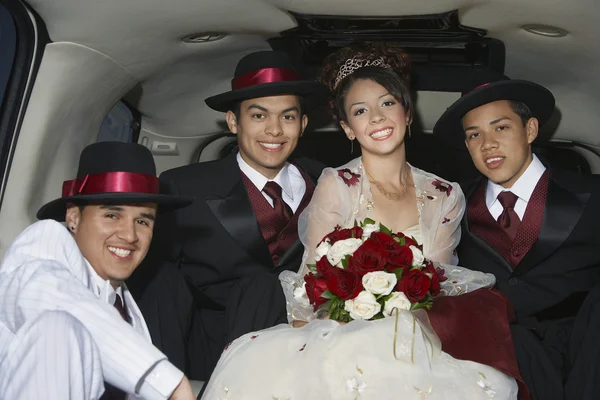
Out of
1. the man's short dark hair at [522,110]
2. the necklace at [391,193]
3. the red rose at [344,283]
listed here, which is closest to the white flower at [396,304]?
the red rose at [344,283]

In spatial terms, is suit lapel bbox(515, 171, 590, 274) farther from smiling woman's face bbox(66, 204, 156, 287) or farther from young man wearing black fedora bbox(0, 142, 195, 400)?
smiling woman's face bbox(66, 204, 156, 287)

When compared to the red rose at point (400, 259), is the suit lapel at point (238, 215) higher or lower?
lower

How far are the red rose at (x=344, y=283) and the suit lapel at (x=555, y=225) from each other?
3.45 feet

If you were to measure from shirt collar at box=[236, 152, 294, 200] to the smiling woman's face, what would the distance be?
2.75 feet

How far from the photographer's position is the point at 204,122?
4.90 m

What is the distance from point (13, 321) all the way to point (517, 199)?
7.01ft

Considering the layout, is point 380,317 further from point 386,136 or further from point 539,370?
point 386,136

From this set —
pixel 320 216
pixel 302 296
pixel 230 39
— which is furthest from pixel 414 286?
pixel 230 39

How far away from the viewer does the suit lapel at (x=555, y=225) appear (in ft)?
12.8

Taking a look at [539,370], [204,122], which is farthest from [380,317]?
[204,122]

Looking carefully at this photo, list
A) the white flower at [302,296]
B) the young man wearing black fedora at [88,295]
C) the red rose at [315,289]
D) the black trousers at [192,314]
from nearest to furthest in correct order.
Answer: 1. the young man wearing black fedora at [88,295]
2. the red rose at [315,289]
3. the white flower at [302,296]
4. the black trousers at [192,314]

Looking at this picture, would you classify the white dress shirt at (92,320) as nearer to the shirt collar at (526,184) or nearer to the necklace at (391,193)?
the necklace at (391,193)

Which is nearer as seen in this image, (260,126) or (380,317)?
(380,317)

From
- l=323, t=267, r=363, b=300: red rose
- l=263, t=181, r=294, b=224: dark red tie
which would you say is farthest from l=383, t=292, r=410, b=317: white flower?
l=263, t=181, r=294, b=224: dark red tie
